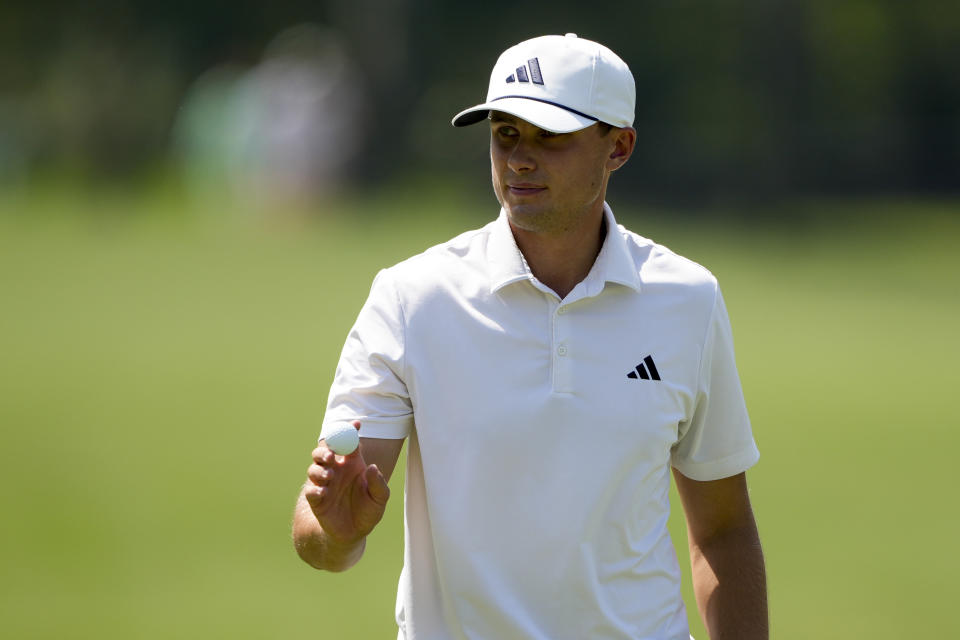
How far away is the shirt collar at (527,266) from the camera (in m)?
3.23

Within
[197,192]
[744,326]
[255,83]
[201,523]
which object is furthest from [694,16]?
[201,523]

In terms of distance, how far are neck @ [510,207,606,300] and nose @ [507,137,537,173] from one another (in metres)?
0.14

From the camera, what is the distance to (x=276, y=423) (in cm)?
1099

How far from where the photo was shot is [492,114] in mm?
3391

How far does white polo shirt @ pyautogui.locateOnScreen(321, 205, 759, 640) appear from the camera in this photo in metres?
3.07

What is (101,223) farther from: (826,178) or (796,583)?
(796,583)

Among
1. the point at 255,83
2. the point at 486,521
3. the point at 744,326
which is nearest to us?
Answer: the point at 486,521

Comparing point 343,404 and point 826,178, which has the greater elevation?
point 826,178

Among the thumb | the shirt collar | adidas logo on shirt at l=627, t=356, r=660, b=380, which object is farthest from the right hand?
adidas logo on shirt at l=627, t=356, r=660, b=380

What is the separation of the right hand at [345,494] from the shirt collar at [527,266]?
0.55 meters

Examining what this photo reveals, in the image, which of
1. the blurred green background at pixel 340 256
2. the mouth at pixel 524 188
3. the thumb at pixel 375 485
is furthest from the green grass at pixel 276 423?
the thumb at pixel 375 485

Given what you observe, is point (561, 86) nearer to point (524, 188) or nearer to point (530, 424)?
point (524, 188)

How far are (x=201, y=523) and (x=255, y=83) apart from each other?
928 inches

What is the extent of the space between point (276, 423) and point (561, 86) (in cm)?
801
